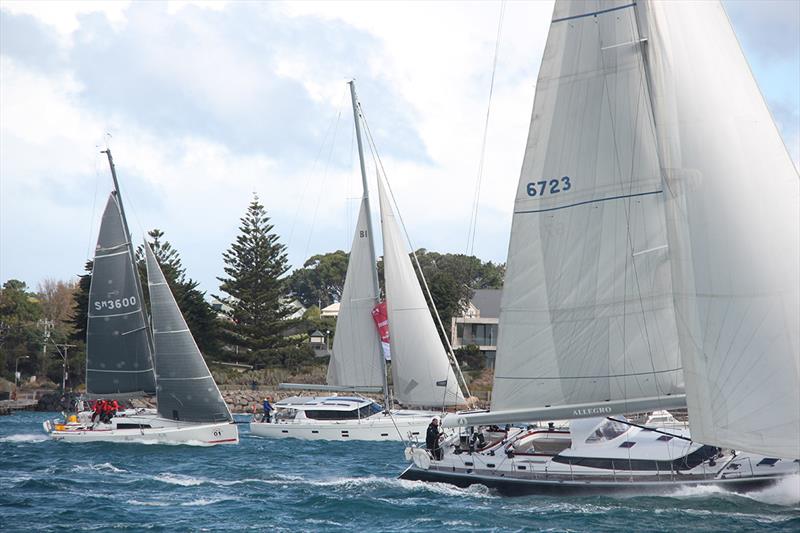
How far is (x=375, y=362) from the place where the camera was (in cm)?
3784

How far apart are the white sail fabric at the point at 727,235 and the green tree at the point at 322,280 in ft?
332

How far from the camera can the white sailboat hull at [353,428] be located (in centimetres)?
3594

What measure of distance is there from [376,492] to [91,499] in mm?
5977

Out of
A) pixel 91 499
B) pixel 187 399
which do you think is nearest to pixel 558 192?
pixel 91 499

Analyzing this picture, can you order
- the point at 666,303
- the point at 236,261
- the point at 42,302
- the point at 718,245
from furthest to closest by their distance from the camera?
the point at 42,302 → the point at 236,261 → the point at 666,303 → the point at 718,245

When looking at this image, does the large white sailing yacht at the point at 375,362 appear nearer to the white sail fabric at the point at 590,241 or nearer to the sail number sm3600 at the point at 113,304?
the sail number sm3600 at the point at 113,304

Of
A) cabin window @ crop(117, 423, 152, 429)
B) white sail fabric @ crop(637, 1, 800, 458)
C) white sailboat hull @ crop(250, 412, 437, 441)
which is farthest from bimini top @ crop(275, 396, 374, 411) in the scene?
white sail fabric @ crop(637, 1, 800, 458)

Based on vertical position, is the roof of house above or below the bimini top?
above

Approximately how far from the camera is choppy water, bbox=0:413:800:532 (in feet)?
56.4

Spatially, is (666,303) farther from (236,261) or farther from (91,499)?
(236,261)

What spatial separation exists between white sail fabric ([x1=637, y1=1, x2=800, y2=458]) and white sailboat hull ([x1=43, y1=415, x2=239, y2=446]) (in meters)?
19.9

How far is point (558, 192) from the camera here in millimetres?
19359

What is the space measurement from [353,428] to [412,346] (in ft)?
14.2

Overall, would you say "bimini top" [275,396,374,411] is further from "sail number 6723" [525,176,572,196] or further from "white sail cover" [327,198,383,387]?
"sail number 6723" [525,176,572,196]
